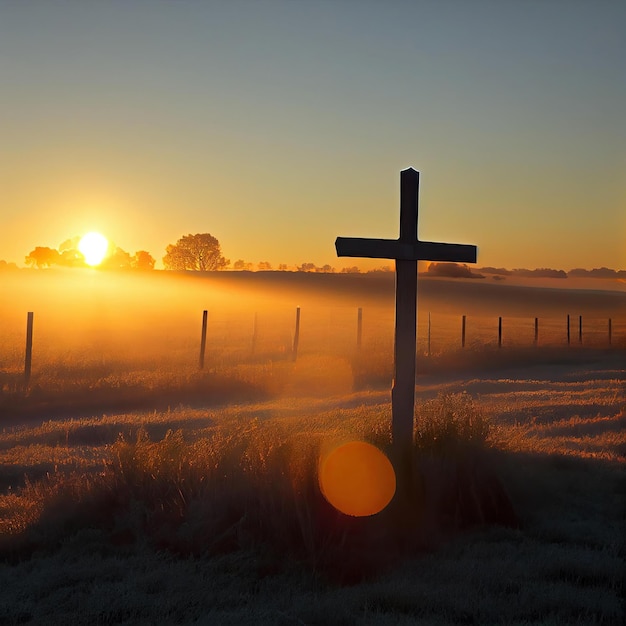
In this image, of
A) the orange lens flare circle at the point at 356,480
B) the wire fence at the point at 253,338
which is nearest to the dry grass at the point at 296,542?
the orange lens flare circle at the point at 356,480

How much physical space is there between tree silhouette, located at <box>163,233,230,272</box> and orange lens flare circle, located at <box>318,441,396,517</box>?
87772mm

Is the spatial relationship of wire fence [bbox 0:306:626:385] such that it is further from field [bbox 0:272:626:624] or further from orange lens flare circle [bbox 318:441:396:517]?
orange lens flare circle [bbox 318:441:396:517]

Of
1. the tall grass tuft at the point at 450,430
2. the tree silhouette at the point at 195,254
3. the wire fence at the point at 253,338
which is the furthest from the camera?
the tree silhouette at the point at 195,254

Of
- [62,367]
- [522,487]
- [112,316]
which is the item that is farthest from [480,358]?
[112,316]

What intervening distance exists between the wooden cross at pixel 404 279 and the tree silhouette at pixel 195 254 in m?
86.8

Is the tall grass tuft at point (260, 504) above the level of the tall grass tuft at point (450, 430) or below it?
below

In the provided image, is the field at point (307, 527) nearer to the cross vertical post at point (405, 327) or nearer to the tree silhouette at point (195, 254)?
the cross vertical post at point (405, 327)

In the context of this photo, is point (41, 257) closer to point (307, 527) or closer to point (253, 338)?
point (253, 338)

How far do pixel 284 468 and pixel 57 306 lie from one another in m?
54.5

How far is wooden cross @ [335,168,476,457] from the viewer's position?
7082 mm

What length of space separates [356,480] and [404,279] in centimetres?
216

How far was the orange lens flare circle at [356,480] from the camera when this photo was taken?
6.03 m

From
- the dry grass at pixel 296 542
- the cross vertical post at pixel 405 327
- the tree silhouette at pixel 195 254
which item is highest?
the tree silhouette at pixel 195 254

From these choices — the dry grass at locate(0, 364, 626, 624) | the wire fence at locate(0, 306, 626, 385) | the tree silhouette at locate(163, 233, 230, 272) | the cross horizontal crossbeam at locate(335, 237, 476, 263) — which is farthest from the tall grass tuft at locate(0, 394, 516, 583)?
the tree silhouette at locate(163, 233, 230, 272)
